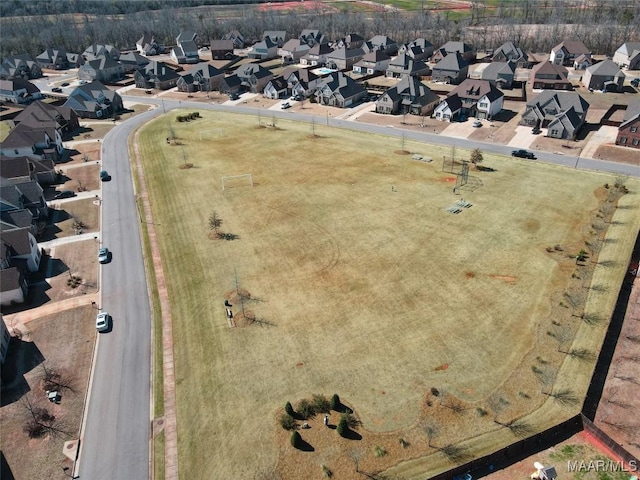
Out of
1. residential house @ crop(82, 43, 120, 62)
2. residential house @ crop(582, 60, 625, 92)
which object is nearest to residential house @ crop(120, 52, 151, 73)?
residential house @ crop(82, 43, 120, 62)

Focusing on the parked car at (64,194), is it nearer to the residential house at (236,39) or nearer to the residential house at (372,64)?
the residential house at (372,64)

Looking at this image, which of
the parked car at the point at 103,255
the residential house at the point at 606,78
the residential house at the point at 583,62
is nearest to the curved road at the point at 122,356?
the parked car at the point at 103,255

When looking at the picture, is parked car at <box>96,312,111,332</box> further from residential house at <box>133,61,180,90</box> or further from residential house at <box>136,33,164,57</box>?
residential house at <box>136,33,164,57</box>

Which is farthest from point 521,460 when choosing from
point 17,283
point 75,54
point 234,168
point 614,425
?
point 75,54

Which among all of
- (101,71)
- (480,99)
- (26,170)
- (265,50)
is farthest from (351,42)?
(26,170)

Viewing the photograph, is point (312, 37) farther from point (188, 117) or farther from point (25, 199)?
point (25, 199)
